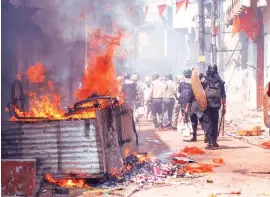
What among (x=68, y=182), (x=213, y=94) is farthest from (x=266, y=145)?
(x=68, y=182)

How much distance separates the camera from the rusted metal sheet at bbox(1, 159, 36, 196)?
20.2ft

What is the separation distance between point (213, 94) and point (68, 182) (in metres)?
5.27

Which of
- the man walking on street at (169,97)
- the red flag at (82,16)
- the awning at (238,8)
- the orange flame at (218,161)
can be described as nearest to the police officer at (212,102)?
the orange flame at (218,161)

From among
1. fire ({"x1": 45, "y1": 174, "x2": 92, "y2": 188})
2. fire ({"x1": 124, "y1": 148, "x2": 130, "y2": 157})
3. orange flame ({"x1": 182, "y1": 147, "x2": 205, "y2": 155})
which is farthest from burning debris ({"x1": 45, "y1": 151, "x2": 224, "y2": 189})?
orange flame ({"x1": 182, "y1": 147, "x2": 205, "y2": 155})

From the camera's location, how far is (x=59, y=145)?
6871 mm

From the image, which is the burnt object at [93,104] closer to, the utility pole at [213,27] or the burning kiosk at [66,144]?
the burning kiosk at [66,144]

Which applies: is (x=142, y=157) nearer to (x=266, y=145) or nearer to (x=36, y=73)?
(x=266, y=145)

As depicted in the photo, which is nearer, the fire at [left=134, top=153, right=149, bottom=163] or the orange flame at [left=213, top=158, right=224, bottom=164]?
the fire at [left=134, top=153, right=149, bottom=163]

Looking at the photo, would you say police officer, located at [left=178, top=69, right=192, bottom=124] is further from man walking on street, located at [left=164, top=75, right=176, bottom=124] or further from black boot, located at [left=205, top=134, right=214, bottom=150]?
black boot, located at [left=205, top=134, right=214, bottom=150]

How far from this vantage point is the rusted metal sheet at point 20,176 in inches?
242

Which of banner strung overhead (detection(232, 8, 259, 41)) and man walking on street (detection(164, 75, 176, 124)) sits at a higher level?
banner strung overhead (detection(232, 8, 259, 41))

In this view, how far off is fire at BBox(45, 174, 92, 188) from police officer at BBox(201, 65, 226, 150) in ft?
16.1

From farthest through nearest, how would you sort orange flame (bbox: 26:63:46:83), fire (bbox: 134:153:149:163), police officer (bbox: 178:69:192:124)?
orange flame (bbox: 26:63:46:83), police officer (bbox: 178:69:192:124), fire (bbox: 134:153:149:163)

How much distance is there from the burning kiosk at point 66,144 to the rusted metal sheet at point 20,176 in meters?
0.58
